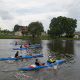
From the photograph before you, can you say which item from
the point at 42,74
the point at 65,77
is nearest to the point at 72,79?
the point at 65,77

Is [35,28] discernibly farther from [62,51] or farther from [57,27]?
[62,51]

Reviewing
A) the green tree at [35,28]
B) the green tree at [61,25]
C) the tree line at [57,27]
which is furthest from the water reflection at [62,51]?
the green tree at [61,25]

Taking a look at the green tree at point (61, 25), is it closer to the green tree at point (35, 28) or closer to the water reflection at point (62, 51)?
the green tree at point (35, 28)

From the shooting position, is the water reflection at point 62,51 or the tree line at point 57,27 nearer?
the water reflection at point 62,51

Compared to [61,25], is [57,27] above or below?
below

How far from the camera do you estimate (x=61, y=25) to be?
10969cm

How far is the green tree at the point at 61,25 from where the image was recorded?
106012mm

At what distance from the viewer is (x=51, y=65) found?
20594mm

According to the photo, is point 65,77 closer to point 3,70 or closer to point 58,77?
point 58,77

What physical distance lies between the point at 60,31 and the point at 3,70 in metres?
94.3

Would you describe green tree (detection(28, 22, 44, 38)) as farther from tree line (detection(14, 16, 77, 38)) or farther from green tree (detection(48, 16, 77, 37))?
green tree (detection(48, 16, 77, 37))

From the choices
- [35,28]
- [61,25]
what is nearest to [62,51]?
[35,28]

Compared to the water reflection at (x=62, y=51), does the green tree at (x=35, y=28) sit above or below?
above

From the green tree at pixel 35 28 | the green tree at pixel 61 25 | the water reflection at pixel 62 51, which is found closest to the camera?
the water reflection at pixel 62 51
